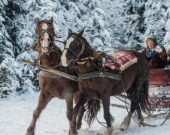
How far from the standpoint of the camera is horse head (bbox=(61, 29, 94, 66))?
493 cm

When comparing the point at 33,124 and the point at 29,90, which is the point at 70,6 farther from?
the point at 33,124

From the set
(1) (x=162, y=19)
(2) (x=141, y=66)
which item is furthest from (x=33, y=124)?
(1) (x=162, y=19)

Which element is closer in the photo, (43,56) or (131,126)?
(43,56)

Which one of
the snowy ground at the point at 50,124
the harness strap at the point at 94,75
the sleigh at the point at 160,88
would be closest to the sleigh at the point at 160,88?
the sleigh at the point at 160,88

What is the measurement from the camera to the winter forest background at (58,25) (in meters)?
12.9

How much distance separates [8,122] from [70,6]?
10.0 m

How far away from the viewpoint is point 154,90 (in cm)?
746

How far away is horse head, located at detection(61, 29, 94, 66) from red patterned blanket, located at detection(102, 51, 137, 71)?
0.54 m

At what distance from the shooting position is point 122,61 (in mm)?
6285

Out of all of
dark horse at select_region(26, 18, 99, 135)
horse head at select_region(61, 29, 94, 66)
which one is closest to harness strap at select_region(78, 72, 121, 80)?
horse head at select_region(61, 29, 94, 66)

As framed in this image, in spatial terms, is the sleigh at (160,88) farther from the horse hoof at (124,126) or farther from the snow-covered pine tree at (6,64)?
the snow-covered pine tree at (6,64)

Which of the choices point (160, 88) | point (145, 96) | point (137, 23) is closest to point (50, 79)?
point (145, 96)

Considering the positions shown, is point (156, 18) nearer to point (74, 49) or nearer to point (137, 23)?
point (137, 23)

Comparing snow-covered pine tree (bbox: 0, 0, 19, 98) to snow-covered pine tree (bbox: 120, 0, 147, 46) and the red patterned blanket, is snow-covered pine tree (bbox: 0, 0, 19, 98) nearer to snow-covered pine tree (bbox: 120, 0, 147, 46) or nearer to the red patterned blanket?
the red patterned blanket
